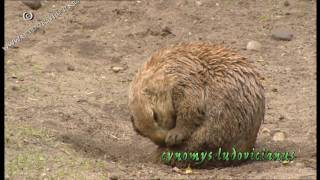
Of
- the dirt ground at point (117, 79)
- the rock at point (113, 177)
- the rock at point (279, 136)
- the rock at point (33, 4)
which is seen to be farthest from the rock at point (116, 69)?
the rock at point (113, 177)

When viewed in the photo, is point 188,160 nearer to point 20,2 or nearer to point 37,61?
point 37,61

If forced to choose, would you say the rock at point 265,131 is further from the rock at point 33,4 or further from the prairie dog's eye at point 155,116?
the rock at point 33,4

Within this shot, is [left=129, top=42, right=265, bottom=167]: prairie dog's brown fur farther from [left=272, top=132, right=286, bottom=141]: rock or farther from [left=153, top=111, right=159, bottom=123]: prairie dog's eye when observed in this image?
[left=272, top=132, right=286, bottom=141]: rock

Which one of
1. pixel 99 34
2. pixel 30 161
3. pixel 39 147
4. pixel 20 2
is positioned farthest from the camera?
pixel 20 2

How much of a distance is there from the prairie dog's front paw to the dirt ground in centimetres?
25

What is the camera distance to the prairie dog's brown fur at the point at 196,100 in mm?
6172

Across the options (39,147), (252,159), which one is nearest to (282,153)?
(252,159)

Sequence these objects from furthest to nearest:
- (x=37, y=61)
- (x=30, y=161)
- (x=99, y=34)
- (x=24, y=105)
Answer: (x=99, y=34)
(x=37, y=61)
(x=24, y=105)
(x=30, y=161)

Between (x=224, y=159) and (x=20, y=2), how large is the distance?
20.3ft

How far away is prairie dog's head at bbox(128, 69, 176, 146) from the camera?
Result: 617 cm

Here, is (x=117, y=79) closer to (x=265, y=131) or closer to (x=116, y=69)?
(x=116, y=69)

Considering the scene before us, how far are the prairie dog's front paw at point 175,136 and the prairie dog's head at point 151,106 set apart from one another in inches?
1.7

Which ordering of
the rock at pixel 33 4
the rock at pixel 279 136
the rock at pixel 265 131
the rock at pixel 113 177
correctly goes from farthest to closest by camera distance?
1. the rock at pixel 33 4
2. the rock at pixel 265 131
3. the rock at pixel 279 136
4. the rock at pixel 113 177

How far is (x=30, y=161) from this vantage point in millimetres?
5965
